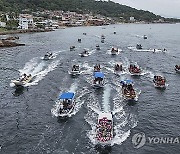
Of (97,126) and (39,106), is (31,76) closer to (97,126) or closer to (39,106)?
A: (39,106)

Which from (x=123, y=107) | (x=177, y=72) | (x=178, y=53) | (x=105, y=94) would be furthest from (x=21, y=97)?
(x=178, y=53)

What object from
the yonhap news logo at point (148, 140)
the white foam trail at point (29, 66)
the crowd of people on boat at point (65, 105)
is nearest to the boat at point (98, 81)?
the crowd of people on boat at point (65, 105)

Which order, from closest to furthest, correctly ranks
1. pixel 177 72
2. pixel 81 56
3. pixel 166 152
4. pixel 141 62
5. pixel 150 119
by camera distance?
pixel 166 152 → pixel 150 119 → pixel 177 72 → pixel 141 62 → pixel 81 56

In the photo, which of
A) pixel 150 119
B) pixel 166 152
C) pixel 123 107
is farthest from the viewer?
pixel 123 107

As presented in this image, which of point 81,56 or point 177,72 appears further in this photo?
point 81,56

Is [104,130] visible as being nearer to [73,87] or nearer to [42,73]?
[73,87]

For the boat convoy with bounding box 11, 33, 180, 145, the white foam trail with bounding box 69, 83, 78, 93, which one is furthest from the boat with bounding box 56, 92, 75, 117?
the white foam trail with bounding box 69, 83, 78, 93

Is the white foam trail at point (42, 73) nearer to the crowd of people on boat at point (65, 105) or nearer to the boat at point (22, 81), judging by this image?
the boat at point (22, 81)
